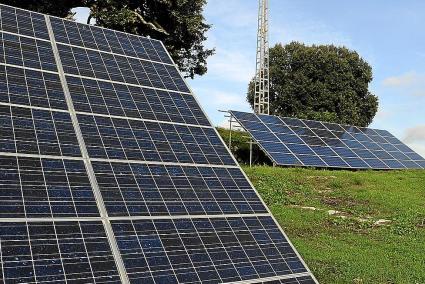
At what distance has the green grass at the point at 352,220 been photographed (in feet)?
37.8

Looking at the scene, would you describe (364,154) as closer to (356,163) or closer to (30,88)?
(356,163)

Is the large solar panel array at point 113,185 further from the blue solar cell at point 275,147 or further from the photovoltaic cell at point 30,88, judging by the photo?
the blue solar cell at point 275,147

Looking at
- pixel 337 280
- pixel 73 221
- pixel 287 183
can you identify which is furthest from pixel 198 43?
pixel 73 221

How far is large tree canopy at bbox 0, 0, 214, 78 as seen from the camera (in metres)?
31.4

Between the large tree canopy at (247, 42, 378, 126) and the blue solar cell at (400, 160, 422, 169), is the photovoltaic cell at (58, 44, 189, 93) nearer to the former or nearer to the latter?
the blue solar cell at (400, 160, 422, 169)

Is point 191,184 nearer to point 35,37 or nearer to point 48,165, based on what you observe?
point 48,165

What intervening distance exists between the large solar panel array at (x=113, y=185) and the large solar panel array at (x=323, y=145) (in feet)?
50.6

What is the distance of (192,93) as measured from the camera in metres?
12.3

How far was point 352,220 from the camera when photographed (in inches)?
658

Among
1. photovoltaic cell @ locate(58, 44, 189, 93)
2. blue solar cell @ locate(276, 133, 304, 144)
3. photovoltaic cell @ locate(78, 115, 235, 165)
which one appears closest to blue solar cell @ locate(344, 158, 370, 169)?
blue solar cell @ locate(276, 133, 304, 144)

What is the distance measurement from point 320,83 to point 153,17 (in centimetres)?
2786

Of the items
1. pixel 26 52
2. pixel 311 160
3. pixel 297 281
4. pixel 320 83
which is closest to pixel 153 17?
pixel 311 160

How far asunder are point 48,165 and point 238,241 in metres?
3.40

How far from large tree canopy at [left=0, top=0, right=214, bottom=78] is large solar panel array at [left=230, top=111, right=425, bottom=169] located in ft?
28.4
